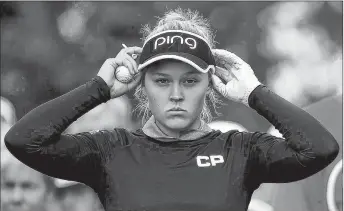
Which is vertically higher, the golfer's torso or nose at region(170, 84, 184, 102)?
nose at region(170, 84, 184, 102)

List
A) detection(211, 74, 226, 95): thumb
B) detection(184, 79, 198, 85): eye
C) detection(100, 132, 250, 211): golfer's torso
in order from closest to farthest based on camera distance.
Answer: detection(100, 132, 250, 211): golfer's torso, detection(184, 79, 198, 85): eye, detection(211, 74, 226, 95): thumb

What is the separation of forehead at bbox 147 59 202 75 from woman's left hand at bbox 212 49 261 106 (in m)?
0.14

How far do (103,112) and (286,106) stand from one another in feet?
5.60

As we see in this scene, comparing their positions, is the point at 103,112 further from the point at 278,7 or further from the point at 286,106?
the point at 286,106

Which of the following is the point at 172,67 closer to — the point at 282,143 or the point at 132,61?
the point at 132,61

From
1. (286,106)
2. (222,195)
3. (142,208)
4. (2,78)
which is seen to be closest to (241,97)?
(286,106)

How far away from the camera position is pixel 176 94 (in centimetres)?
193

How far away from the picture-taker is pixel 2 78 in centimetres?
349

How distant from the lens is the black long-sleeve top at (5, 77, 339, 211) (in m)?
1.89

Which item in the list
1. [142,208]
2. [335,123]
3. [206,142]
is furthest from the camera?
[335,123]

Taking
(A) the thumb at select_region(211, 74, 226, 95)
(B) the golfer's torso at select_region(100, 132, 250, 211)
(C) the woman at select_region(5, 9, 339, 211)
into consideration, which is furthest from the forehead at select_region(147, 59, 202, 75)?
(B) the golfer's torso at select_region(100, 132, 250, 211)

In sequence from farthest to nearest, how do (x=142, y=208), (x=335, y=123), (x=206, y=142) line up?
(x=335, y=123) < (x=206, y=142) < (x=142, y=208)

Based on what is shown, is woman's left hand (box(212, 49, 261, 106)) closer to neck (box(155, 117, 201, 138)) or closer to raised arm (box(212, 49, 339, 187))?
raised arm (box(212, 49, 339, 187))

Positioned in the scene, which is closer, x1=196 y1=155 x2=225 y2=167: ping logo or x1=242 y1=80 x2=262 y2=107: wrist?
x1=196 y1=155 x2=225 y2=167: ping logo
